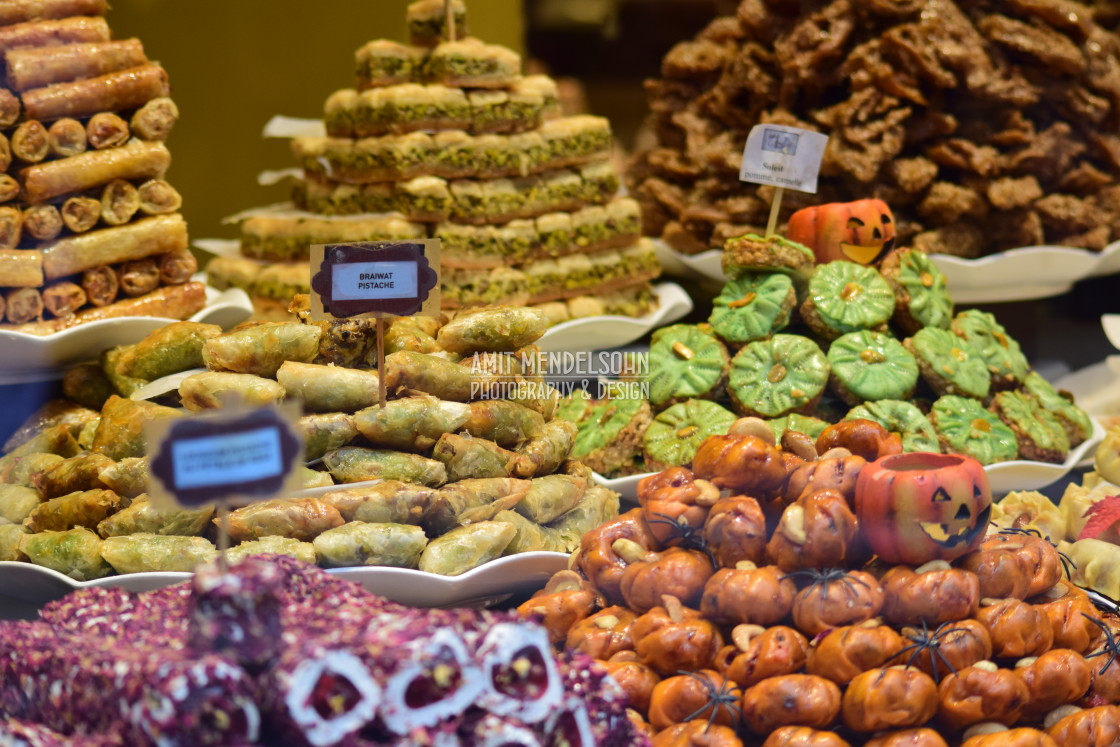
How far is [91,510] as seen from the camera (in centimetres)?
181

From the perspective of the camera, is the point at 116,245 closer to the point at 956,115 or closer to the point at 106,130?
the point at 106,130

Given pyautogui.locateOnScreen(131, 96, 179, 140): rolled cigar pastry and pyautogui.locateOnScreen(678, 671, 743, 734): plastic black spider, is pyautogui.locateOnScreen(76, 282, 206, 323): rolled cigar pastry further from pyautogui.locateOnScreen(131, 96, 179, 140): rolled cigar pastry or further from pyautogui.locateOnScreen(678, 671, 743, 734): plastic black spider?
pyautogui.locateOnScreen(678, 671, 743, 734): plastic black spider

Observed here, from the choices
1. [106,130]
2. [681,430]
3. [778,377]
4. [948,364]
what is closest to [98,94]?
[106,130]

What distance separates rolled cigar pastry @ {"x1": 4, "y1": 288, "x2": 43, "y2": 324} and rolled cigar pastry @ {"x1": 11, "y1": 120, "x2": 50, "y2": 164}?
29 cm

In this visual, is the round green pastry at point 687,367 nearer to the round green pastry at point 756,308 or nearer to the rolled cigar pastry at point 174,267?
the round green pastry at point 756,308

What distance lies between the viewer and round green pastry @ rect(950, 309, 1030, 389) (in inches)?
104

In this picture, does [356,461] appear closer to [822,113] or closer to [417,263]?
[417,263]

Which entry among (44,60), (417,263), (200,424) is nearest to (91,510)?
(417,263)

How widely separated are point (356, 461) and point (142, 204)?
104 centimetres

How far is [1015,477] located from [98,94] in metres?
2.25

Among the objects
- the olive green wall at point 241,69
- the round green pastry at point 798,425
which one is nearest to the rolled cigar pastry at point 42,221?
the olive green wall at point 241,69

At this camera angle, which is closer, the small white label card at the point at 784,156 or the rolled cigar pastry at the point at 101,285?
the rolled cigar pastry at the point at 101,285

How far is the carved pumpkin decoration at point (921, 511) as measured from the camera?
1433 millimetres

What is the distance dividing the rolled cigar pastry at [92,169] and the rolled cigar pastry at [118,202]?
0.7 inches
